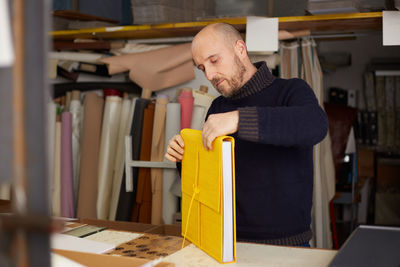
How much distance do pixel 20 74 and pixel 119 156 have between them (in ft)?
8.40

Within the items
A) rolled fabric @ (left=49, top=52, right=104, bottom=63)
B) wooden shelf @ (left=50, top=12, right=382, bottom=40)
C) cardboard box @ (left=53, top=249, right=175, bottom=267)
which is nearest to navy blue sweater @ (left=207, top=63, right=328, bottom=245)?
cardboard box @ (left=53, top=249, right=175, bottom=267)

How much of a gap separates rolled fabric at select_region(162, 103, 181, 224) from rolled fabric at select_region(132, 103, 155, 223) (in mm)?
106

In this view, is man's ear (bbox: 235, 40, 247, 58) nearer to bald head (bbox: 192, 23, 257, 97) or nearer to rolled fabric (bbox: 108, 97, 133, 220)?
bald head (bbox: 192, 23, 257, 97)

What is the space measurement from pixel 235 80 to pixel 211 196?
0.64 m

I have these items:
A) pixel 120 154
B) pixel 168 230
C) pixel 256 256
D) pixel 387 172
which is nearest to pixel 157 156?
pixel 120 154

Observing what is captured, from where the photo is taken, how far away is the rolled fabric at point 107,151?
2852 mm

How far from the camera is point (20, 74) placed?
1.16ft

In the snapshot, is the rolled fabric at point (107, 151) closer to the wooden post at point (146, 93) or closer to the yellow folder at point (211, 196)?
the wooden post at point (146, 93)

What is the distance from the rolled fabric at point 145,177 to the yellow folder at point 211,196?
1.47 meters

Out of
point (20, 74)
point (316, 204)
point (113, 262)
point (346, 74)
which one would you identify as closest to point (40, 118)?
point (20, 74)

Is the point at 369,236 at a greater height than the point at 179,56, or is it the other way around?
the point at 179,56

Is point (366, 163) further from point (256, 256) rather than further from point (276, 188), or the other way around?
point (256, 256)

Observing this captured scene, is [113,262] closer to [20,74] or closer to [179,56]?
[20,74]

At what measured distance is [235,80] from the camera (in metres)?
1.61
